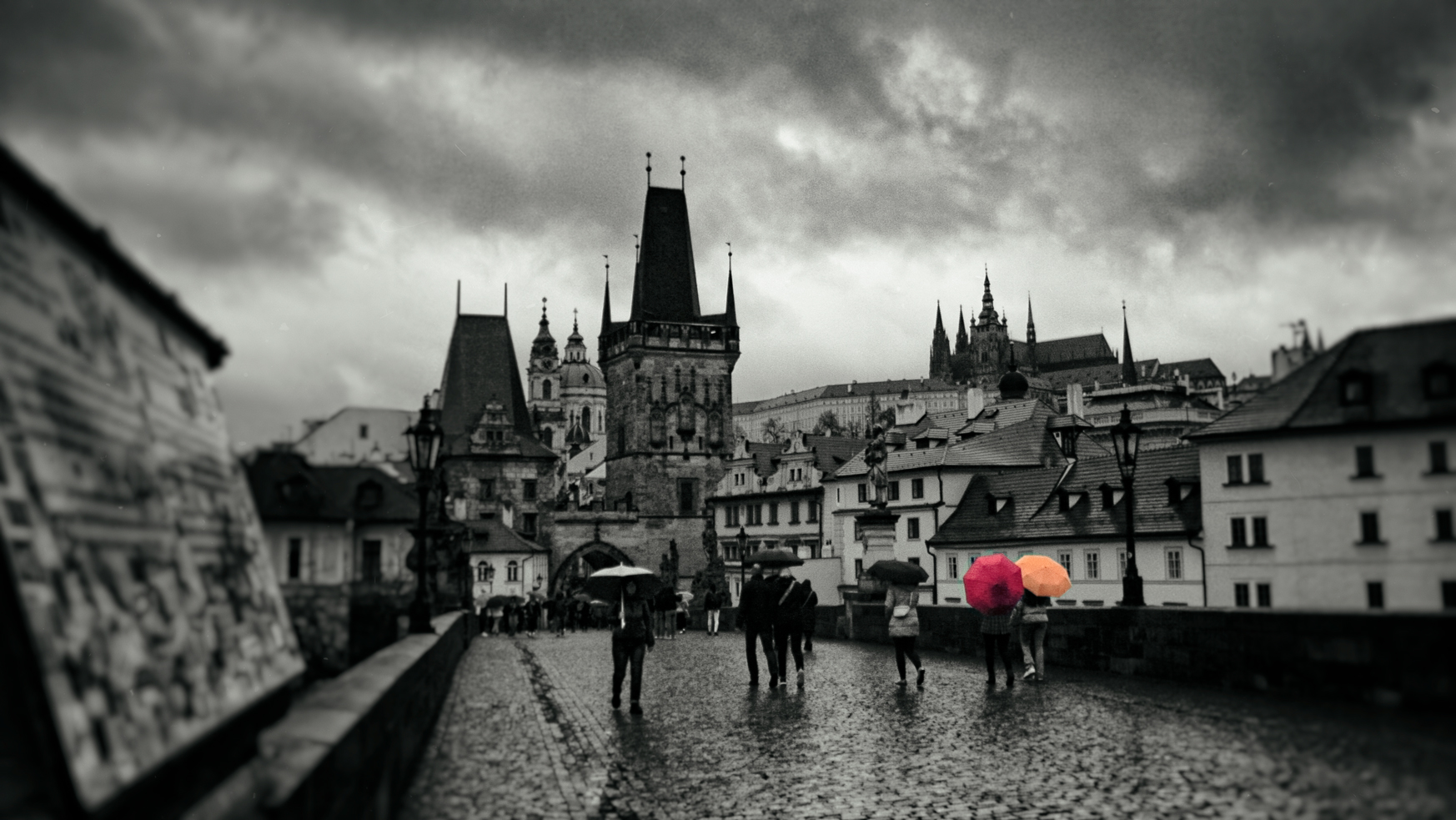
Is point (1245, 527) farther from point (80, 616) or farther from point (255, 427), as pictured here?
point (80, 616)

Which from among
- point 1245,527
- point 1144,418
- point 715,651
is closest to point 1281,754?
point 1245,527

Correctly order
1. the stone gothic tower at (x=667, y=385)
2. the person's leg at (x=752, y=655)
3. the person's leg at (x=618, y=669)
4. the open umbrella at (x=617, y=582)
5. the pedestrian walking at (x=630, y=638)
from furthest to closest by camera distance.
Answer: the stone gothic tower at (x=667, y=385)
the person's leg at (x=752, y=655)
the open umbrella at (x=617, y=582)
the person's leg at (x=618, y=669)
the pedestrian walking at (x=630, y=638)

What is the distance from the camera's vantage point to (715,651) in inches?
1083

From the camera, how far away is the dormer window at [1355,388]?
388 centimetres

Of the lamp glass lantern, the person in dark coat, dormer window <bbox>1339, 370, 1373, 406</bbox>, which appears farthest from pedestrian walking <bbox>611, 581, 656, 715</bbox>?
dormer window <bbox>1339, 370, 1373, 406</bbox>

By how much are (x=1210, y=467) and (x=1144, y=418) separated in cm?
1178

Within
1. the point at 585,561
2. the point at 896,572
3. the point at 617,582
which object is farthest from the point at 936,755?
the point at 585,561

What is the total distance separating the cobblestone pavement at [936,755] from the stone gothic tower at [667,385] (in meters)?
73.2

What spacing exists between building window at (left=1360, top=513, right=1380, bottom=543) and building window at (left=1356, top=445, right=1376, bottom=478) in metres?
0.13

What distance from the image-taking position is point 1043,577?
1608cm

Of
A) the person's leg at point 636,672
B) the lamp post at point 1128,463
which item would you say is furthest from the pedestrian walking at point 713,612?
the person's leg at point 636,672

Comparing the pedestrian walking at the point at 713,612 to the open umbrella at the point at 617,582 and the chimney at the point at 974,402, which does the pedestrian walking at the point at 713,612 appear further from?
the chimney at the point at 974,402

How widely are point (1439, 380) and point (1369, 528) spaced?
58cm

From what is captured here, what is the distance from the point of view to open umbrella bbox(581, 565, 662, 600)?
15.5 metres
